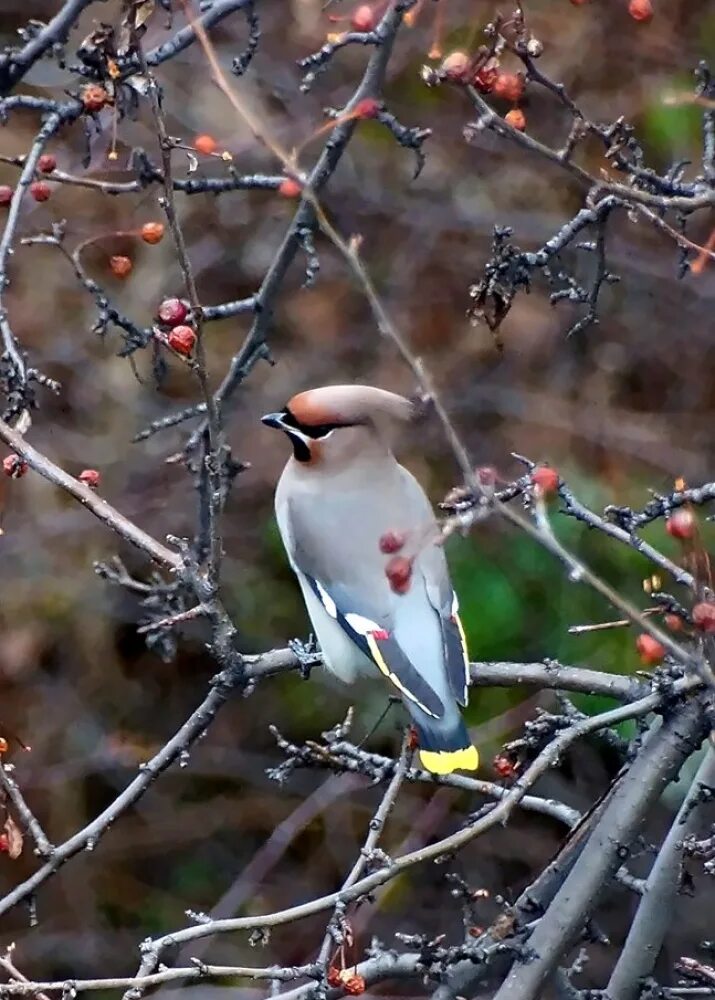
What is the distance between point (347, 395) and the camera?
2.69m

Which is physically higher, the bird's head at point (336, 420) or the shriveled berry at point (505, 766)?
the bird's head at point (336, 420)

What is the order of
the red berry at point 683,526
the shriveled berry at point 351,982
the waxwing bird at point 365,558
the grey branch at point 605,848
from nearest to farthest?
the red berry at point 683,526 → the shriveled berry at point 351,982 → the grey branch at point 605,848 → the waxwing bird at point 365,558

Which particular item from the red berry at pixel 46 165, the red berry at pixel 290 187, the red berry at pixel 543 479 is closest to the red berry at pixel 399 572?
the red berry at pixel 543 479

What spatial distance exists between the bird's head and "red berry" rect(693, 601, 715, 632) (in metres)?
1.18

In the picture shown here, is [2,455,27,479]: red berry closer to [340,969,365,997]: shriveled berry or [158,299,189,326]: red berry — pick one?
[158,299,189,326]: red berry

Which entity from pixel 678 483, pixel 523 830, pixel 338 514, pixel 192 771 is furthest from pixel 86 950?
pixel 678 483

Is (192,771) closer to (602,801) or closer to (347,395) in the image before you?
(347,395)

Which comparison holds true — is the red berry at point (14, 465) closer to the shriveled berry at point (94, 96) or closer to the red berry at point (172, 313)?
the red berry at point (172, 313)

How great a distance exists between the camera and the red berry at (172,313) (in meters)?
1.84

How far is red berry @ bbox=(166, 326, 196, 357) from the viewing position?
174 cm

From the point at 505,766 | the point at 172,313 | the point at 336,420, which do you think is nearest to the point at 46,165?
the point at 172,313

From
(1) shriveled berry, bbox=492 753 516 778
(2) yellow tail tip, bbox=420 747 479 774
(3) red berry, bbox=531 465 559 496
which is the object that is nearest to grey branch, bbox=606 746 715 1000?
(1) shriveled berry, bbox=492 753 516 778

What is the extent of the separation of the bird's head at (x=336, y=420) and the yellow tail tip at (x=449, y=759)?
0.59 meters

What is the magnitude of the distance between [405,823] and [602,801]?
7.84 feet
